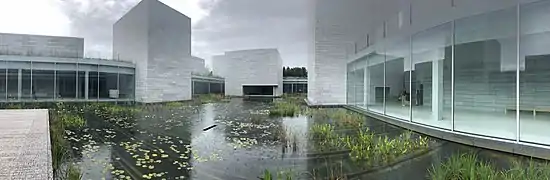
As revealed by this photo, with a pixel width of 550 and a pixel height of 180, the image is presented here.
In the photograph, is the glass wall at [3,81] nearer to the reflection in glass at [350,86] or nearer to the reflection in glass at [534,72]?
the reflection in glass at [350,86]

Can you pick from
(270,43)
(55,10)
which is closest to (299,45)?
(270,43)

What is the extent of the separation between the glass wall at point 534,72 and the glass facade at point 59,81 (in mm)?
25011

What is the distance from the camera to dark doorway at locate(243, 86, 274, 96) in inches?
2005

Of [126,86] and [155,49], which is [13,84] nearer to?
[126,86]

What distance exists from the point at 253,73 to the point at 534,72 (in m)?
43.7

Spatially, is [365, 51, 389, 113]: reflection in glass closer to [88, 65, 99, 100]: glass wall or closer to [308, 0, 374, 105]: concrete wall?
[308, 0, 374, 105]: concrete wall

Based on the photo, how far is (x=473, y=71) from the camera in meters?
9.70

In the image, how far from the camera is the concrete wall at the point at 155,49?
98.2 ft

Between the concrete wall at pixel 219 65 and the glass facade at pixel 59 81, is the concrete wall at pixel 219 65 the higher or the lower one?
the higher one

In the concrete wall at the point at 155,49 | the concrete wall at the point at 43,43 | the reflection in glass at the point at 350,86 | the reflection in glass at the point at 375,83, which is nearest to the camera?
the reflection in glass at the point at 375,83

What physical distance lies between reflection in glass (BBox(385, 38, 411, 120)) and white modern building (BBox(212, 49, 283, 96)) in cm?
3447

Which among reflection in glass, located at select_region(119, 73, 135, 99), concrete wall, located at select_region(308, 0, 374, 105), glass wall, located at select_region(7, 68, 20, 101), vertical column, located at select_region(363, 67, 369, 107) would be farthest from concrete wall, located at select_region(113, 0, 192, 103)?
vertical column, located at select_region(363, 67, 369, 107)

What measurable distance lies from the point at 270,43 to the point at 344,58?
3055 centimetres

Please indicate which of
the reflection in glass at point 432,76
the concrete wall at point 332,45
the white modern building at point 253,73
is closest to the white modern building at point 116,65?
the concrete wall at point 332,45
